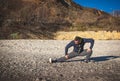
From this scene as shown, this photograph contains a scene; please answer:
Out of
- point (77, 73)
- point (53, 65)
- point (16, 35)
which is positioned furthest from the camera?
point (16, 35)

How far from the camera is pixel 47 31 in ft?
137

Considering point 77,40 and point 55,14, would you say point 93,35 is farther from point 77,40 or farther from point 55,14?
point 77,40

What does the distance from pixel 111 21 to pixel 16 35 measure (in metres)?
36.1

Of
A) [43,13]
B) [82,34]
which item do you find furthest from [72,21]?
[82,34]

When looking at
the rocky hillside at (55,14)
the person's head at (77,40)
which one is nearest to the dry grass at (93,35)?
the rocky hillside at (55,14)

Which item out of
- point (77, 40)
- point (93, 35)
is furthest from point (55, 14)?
point (77, 40)

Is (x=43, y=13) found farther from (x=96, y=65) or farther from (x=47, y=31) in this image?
(x=96, y=65)

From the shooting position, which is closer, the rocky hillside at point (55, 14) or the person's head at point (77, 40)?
the person's head at point (77, 40)

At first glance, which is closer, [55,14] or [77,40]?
[77,40]

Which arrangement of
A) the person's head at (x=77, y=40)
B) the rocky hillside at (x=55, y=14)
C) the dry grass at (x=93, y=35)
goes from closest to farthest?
1. the person's head at (x=77, y=40)
2. the dry grass at (x=93, y=35)
3. the rocky hillside at (x=55, y=14)

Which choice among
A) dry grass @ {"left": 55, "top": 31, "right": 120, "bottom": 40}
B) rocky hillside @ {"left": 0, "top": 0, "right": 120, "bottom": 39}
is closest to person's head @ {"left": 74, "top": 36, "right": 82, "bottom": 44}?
dry grass @ {"left": 55, "top": 31, "right": 120, "bottom": 40}

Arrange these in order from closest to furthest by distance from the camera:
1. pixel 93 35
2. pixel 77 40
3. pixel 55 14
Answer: pixel 77 40 < pixel 93 35 < pixel 55 14

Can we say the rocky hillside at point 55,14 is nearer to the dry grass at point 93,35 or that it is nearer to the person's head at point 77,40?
the dry grass at point 93,35

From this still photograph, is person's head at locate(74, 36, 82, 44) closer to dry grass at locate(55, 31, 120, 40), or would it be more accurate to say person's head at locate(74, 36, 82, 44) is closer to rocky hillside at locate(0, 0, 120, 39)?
dry grass at locate(55, 31, 120, 40)
